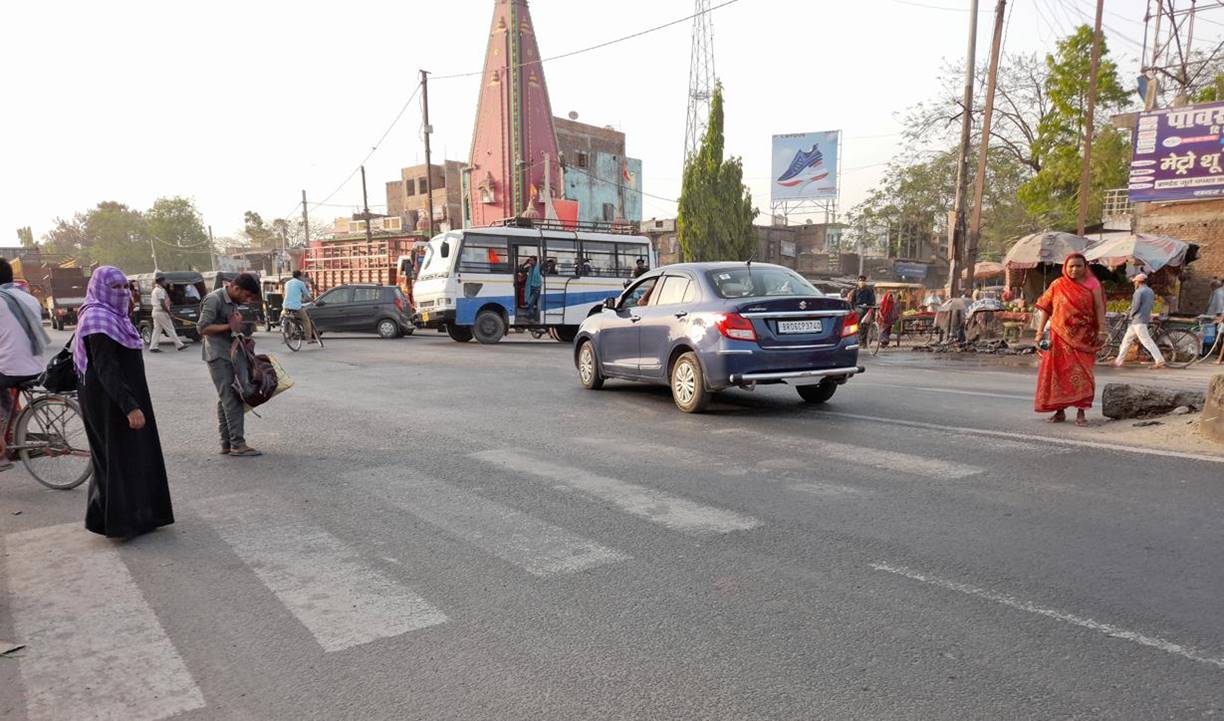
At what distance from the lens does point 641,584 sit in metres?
3.69

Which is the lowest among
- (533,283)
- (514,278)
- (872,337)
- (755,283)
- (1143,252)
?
(872,337)

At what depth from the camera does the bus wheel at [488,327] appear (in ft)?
67.6

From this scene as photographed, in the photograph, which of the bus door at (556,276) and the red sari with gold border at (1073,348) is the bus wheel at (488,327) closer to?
the bus door at (556,276)

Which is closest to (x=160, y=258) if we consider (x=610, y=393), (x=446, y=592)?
(x=610, y=393)

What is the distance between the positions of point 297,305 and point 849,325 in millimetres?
A: 14277

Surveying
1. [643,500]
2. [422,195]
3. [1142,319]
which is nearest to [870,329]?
[1142,319]

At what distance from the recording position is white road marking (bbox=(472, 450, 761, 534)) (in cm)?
457

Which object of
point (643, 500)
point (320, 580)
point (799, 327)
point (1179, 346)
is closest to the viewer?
point (320, 580)

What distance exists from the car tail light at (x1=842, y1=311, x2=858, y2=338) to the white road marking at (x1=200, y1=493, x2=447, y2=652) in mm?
5822

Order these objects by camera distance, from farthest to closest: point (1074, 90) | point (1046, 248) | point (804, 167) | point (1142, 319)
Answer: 1. point (804, 167)
2. point (1074, 90)
3. point (1046, 248)
4. point (1142, 319)

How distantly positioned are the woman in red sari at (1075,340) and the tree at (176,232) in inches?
3610

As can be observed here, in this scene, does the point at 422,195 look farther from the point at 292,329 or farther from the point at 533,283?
the point at 292,329

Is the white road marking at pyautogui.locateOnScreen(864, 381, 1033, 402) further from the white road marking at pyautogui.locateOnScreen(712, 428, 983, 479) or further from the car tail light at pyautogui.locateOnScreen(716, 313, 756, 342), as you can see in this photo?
the white road marking at pyautogui.locateOnScreen(712, 428, 983, 479)

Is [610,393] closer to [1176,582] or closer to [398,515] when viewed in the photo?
[398,515]
